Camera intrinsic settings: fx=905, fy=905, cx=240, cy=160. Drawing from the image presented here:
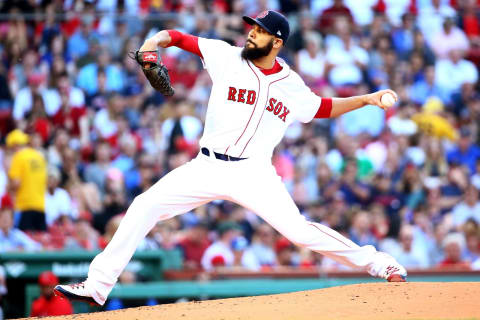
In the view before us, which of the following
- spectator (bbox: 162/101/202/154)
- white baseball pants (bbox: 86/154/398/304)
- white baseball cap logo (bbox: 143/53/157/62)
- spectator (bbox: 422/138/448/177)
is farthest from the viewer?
spectator (bbox: 422/138/448/177)

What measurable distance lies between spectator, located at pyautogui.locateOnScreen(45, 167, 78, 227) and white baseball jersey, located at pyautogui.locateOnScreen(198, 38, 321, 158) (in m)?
5.04

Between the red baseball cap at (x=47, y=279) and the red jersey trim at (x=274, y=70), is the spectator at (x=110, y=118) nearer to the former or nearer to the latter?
the red baseball cap at (x=47, y=279)

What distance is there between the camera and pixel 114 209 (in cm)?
1061

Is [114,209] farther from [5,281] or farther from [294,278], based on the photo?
[294,278]

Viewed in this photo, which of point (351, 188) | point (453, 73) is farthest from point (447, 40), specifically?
point (351, 188)

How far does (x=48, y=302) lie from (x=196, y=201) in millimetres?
2949

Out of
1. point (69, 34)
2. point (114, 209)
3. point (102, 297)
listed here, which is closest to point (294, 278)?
point (114, 209)

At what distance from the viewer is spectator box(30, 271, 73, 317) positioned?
8.27m

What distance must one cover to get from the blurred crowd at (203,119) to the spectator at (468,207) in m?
0.02

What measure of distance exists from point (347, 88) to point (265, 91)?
21.9 feet

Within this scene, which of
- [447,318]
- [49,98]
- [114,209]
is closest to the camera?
[447,318]

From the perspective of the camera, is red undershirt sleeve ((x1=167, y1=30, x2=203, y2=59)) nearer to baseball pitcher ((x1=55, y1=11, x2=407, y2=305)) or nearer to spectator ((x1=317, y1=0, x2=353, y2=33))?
baseball pitcher ((x1=55, y1=11, x2=407, y2=305))

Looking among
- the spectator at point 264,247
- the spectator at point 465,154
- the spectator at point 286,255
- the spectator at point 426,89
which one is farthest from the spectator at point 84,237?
the spectator at point 426,89

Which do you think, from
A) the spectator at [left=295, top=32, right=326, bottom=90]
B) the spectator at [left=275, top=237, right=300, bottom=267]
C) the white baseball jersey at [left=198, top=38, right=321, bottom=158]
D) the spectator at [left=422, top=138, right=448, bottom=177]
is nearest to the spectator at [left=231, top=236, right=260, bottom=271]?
the spectator at [left=275, top=237, right=300, bottom=267]
